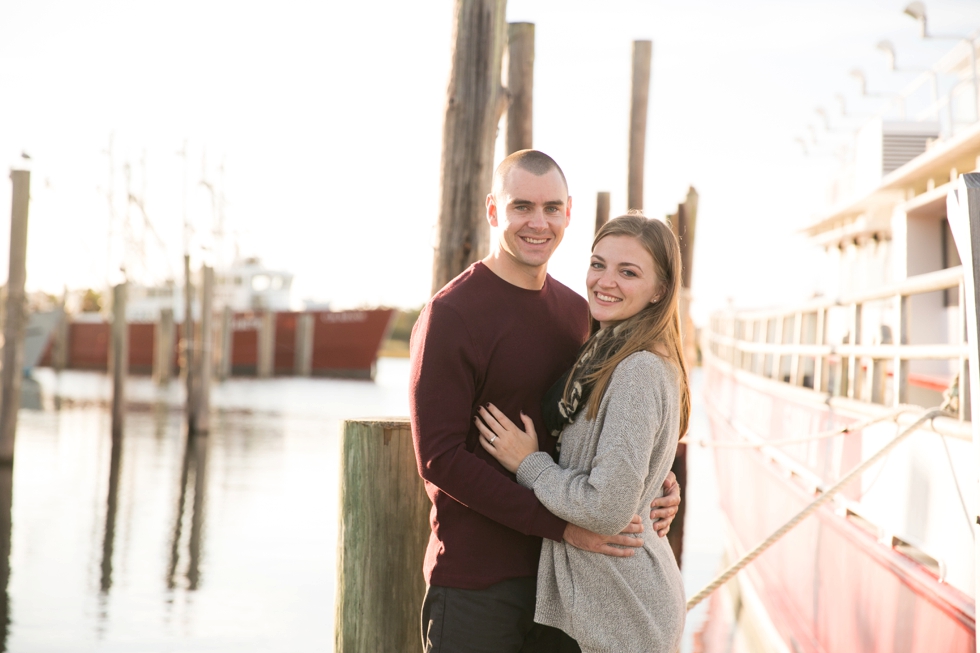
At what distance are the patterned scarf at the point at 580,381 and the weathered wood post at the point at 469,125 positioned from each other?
A: 1.23 meters

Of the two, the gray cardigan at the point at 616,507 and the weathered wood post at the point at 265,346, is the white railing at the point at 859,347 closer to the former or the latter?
the gray cardigan at the point at 616,507

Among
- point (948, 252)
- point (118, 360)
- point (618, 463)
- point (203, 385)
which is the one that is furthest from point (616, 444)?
point (118, 360)

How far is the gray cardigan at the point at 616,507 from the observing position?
236 cm

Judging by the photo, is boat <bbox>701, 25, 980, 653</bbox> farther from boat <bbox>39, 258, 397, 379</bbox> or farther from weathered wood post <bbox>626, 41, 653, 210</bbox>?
boat <bbox>39, 258, 397, 379</bbox>

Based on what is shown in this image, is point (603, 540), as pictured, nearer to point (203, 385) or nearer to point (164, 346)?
point (203, 385)

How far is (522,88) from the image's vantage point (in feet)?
19.9

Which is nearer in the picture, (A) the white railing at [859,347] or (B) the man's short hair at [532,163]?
(B) the man's short hair at [532,163]

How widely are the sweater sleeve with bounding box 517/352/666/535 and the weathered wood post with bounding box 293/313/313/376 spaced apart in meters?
48.8

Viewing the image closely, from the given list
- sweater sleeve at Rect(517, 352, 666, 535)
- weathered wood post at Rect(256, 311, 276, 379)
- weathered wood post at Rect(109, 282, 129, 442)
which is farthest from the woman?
weathered wood post at Rect(256, 311, 276, 379)

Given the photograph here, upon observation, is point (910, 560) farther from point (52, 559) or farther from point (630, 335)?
point (52, 559)

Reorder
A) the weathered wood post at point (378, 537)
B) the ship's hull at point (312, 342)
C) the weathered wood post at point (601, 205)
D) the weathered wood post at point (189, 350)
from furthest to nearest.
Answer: the ship's hull at point (312, 342)
the weathered wood post at point (189, 350)
the weathered wood post at point (601, 205)
the weathered wood post at point (378, 537)

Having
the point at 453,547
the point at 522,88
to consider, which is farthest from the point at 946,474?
the point at 522,88

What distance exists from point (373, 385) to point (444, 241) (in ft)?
145

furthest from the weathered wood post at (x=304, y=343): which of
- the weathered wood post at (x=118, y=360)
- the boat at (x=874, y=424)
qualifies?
the boat at (x=874, y=424)
